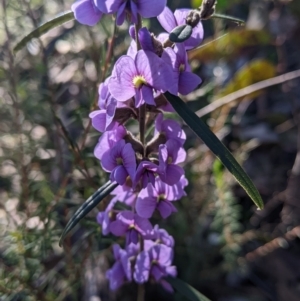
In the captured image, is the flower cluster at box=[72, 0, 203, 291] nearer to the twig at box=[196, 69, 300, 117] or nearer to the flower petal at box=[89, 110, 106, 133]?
the flower petal at box=[89, 110, 106, 133]

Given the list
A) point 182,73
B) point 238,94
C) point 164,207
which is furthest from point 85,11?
point 238,94

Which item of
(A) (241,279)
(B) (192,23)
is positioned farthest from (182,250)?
(B) (192,23)

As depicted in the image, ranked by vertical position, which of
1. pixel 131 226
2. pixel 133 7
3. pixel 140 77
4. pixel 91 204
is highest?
pixel 133 7

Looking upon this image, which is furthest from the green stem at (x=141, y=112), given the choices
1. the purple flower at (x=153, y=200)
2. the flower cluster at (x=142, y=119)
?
the purple flower at (x=153, y=200)

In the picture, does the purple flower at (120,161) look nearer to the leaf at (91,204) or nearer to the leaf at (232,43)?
the leaf at (91,204)

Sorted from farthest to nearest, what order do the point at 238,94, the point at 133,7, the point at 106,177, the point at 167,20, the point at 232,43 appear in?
the point at 232,43 < the point at 238,94 < the point at 106,177 < the point at 167,20 < the point at 133,7

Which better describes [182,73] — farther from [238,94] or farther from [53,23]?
[238,94]

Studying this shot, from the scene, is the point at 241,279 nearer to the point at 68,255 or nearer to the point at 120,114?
the point at 68,255
